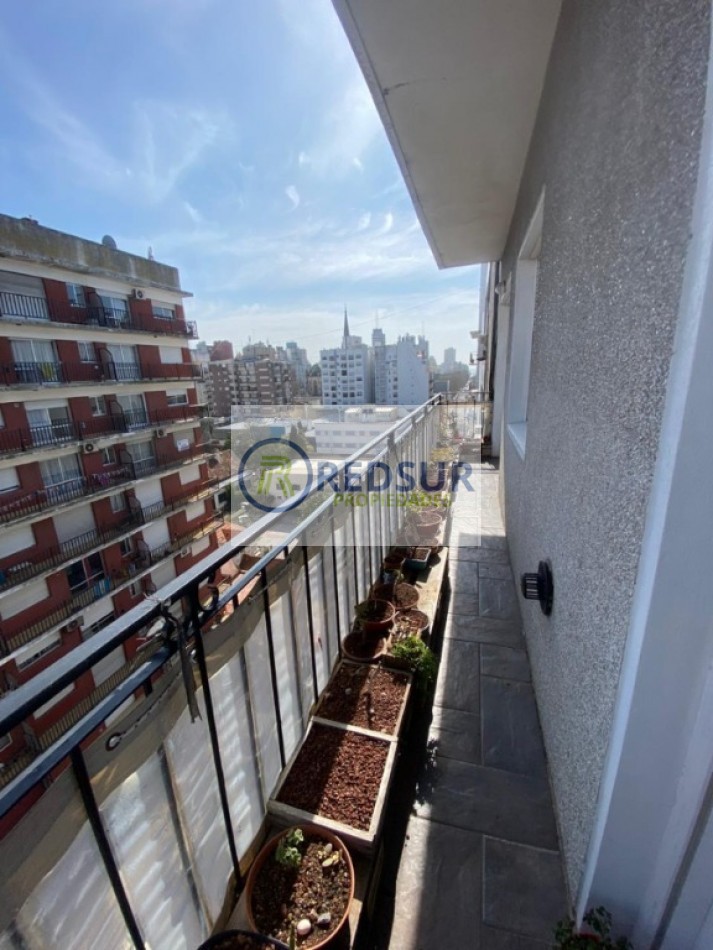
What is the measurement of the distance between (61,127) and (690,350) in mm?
18336

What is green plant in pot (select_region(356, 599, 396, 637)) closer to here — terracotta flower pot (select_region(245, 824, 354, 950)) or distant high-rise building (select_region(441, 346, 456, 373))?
terracotta flower pot (select_region(245, 824, 354, 950))

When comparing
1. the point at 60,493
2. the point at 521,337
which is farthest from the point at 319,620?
the point at 60,493

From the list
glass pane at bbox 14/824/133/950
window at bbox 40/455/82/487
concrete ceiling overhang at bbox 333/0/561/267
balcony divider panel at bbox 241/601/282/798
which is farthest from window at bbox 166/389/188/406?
glass pane at bbox 14/824/133/950

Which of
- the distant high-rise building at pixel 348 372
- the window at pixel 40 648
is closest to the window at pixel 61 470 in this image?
the window at pixel 40 648

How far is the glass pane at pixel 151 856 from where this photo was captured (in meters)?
0.74

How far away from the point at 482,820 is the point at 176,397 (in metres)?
15.0

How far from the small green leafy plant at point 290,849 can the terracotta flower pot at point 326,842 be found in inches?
1.0

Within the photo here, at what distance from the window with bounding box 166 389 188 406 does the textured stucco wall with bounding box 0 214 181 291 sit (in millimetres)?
3418

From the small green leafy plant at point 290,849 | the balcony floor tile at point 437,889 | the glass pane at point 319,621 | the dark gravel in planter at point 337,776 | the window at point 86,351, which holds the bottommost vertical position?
the balcony floor tile at point 437,889

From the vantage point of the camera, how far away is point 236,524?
18.1 meters

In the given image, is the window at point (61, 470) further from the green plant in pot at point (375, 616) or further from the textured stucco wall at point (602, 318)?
the textured stucco wall at point (602, 318)

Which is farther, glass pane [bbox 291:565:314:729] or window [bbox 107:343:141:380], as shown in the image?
window [bbox 107:343:141:380]

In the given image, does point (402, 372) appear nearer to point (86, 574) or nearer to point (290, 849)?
point (86, 574)

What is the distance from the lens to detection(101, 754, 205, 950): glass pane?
74 cm
